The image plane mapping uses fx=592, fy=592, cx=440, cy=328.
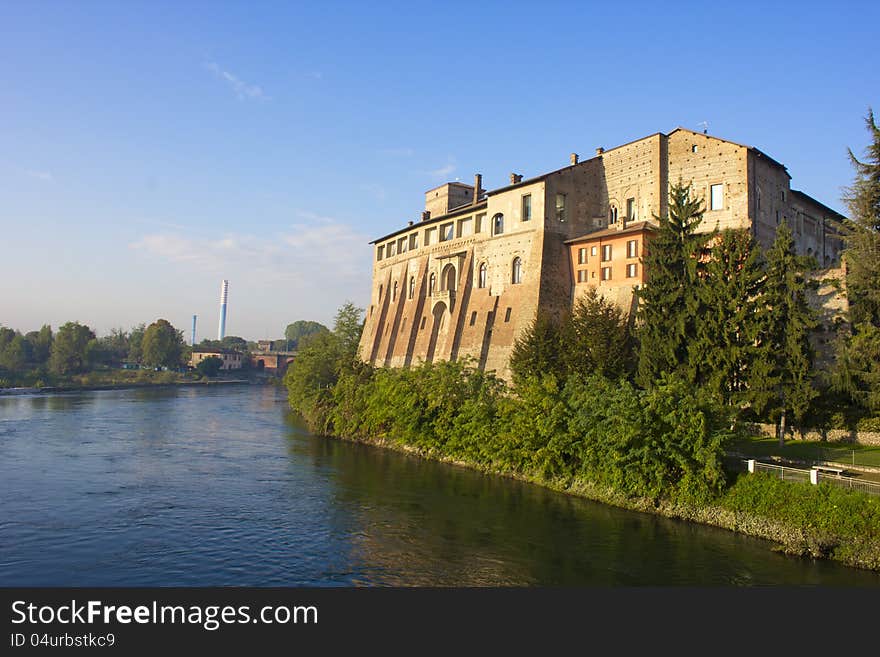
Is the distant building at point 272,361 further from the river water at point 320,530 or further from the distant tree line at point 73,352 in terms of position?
the river water at point 320,530

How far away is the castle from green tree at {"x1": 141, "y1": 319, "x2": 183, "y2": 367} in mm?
80757

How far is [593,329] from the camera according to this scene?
32.1 meters

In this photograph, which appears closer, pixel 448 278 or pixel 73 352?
pixel 448 278

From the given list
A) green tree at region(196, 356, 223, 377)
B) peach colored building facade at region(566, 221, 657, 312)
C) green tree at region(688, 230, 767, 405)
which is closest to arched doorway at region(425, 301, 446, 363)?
peach colored building facade at region(566, 221, 657, 312)

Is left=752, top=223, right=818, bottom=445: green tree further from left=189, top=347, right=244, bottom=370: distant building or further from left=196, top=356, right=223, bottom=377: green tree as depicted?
left=189, top=347, right=244, bottom=370: distant building

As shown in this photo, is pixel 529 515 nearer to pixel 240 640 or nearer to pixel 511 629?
pixel 511 629

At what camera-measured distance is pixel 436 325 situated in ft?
171

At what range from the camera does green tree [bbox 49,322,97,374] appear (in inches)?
3984

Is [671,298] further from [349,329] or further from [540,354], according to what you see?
[349,329]

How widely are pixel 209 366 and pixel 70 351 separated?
82.4 ft

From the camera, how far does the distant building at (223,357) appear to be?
12888cm

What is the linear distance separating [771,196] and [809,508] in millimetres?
24106

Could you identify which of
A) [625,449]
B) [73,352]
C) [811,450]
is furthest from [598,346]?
[73,352]

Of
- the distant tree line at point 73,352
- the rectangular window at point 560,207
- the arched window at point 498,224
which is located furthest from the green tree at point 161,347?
the rectangular window at point 560,207
